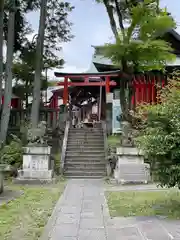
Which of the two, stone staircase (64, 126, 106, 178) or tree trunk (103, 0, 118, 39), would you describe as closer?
stone staircase (64, 126, 106, 178)

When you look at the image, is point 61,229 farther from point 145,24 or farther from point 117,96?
point 117,96

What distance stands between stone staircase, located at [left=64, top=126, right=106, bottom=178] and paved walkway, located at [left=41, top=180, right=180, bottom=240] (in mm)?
6389

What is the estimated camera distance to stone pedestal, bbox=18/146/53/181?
44.8ft

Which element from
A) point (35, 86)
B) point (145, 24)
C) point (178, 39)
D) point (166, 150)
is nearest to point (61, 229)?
point (166, 150)

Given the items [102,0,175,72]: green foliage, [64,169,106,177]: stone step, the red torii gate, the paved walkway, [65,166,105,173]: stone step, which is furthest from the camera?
the red torii gate

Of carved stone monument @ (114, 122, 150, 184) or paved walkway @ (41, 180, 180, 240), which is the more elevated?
carved stone monument @ (114, 122, 150, 184)

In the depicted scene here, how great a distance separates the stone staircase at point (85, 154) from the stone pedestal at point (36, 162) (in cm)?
144

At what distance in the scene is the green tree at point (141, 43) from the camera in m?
14.8

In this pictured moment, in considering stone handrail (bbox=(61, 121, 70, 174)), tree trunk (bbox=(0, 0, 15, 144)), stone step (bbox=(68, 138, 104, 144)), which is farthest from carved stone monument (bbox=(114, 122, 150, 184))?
tree trunk (bbox=(0, 0, 15, 144))

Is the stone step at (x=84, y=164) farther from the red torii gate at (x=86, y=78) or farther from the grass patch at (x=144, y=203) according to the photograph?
the red torii gate at (x=86, y=78)

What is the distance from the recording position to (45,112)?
66.0ft

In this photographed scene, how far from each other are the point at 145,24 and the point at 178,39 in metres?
5.32

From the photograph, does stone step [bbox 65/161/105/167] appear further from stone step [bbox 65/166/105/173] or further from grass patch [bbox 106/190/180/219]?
grass patch [bbox 106/190/180/219]

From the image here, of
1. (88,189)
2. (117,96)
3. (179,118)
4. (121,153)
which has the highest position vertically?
(117,96)
